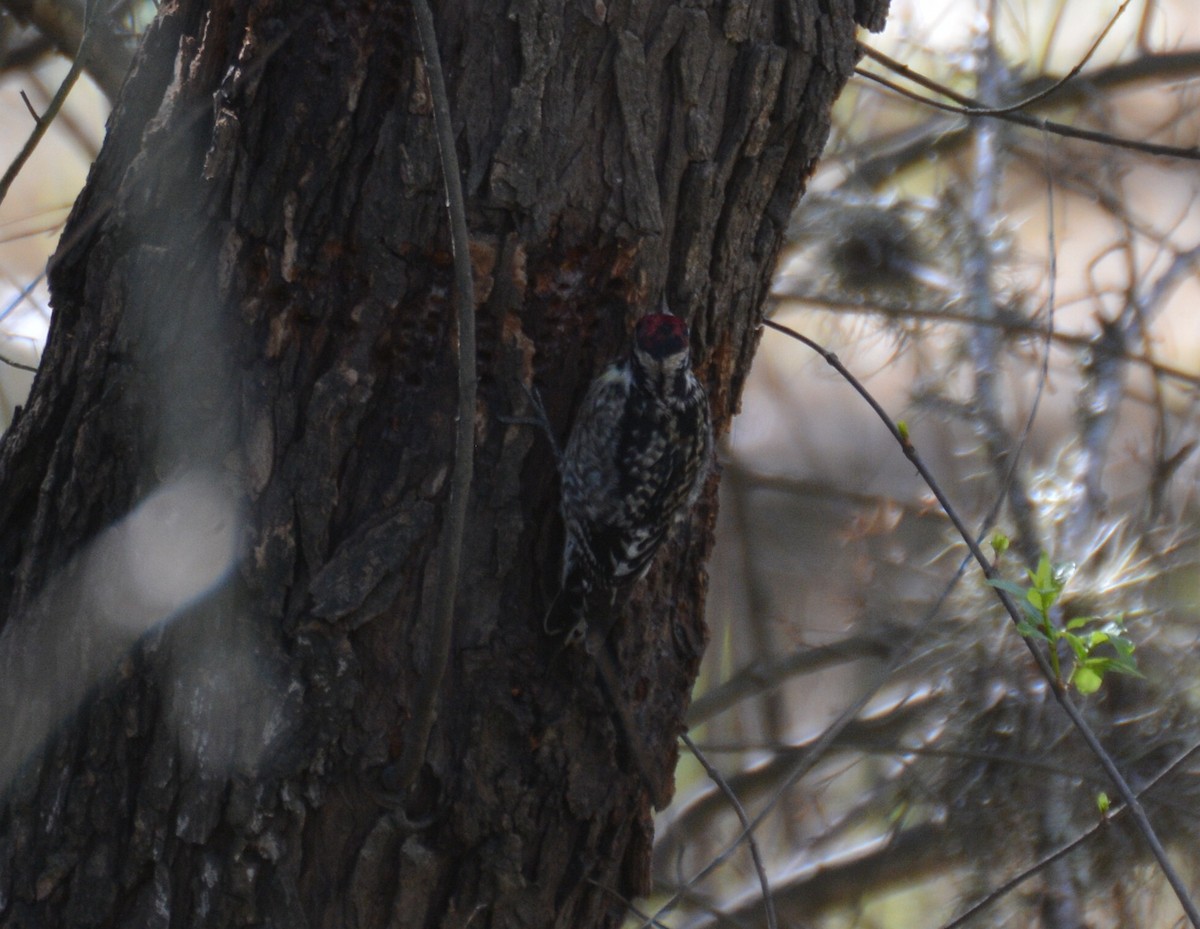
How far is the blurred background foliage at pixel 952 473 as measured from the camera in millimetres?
4062

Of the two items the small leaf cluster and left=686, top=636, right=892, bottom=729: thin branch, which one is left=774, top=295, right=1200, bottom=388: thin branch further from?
the small leaf cluster

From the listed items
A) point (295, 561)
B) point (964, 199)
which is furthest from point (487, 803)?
point (964, 199)

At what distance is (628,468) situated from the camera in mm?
2908

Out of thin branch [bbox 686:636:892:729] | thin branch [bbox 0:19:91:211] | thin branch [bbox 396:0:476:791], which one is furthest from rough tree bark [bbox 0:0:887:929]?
thin branch [bbox 686:636:892:729]

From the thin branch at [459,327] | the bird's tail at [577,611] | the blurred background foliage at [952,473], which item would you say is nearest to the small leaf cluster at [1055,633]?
the bird's tail at [577,611]

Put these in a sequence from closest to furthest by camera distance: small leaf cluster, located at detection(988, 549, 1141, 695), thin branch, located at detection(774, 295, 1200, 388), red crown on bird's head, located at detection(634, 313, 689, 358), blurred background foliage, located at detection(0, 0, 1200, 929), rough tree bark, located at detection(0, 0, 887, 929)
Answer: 1. rough tree bark, located at detection(0, 0, 887, 929)
2. small leaf cluster, located at detection(988, 549, 1141, 695)
3. red crown on bird's head, located at detection(634, 313, 689, 358)
4. blurred background foliage, located at detection(0, 0, 1200, 929)
5. thin branch, located at detection(774, 295, 1200, 388)

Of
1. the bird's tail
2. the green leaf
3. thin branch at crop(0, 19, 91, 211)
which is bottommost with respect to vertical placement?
the green leaf

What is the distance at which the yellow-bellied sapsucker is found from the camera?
2.26 metres

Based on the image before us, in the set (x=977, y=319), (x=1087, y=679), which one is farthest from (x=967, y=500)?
(x=1087, y=679)

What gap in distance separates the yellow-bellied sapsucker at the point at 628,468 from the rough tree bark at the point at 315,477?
0.29ft

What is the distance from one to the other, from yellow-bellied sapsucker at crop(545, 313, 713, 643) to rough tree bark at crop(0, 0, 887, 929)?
0.29 ft

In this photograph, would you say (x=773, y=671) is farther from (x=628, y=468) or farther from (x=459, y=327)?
(x=459, y=327)

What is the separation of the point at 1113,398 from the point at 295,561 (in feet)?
12.8

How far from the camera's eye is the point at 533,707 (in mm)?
2092
